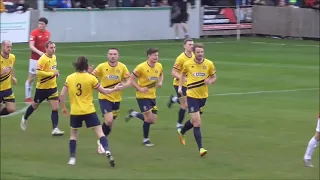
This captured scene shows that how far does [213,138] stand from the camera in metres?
17.0

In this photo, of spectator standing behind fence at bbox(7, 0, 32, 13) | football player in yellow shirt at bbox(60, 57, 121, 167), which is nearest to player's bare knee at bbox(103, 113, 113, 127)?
football player in yellow shirt at bbox(60, 57, 121, 167)

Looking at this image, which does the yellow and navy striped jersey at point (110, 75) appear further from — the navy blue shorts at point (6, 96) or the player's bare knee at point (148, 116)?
the navy blue shorts at point (6, 96)

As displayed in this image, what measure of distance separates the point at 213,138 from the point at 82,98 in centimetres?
397

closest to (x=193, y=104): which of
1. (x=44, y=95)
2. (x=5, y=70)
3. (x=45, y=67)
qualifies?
(x=45, y=67)

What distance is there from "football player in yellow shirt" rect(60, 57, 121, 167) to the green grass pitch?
45 centimetres

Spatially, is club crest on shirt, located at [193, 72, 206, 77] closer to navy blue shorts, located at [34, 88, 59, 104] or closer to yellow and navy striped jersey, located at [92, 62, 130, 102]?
yellow and navy striped jersey, located at [92, 62, 130, 102]

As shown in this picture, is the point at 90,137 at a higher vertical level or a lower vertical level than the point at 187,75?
lower

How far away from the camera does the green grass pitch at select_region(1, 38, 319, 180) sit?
1405 centimetres

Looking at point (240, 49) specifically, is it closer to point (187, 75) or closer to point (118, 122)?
point (118, 122)

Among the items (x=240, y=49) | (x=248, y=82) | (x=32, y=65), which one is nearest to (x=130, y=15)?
→ (x=240, y=49)

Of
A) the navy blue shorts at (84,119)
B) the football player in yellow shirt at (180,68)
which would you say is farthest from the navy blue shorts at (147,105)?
Answer: the navy blue shorts at (84,119)

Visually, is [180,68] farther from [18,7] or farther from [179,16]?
[179,16]

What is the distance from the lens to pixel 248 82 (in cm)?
2520

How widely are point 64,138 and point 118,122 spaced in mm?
2217
